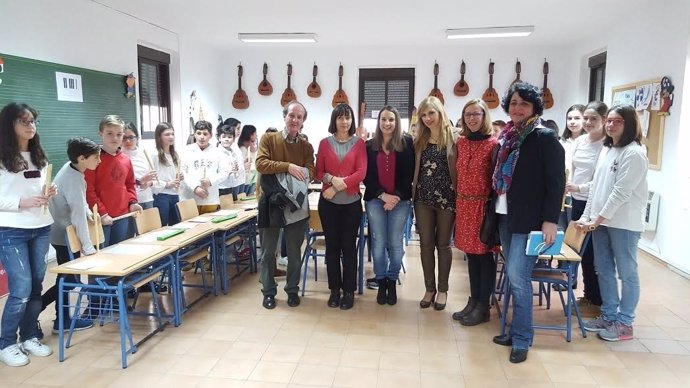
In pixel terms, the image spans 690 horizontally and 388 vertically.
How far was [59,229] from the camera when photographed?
111 inches

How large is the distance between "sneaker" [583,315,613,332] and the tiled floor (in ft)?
0.34

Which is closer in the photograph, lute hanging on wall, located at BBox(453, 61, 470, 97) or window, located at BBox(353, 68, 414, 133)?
lute hanging on wall, located at BBox(453, 61, 470, 97)

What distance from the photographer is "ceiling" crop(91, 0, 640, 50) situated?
5238mm

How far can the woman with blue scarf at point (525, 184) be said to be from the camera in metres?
2.44

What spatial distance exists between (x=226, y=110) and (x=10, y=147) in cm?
643

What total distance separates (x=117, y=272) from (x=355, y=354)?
1.41m

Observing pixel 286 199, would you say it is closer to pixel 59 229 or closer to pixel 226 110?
pixel 59 229

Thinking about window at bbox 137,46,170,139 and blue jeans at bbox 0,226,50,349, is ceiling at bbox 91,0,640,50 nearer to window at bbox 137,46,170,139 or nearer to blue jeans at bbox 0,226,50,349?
window at bbox 137,46,170,139

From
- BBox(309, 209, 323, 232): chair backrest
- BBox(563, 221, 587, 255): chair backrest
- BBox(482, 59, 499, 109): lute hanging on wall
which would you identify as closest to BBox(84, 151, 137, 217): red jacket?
BBox(309, 209, 323, 232): chair backrest

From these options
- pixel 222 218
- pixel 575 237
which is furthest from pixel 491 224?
pixel 222 218

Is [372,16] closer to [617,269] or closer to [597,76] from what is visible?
[597,76]

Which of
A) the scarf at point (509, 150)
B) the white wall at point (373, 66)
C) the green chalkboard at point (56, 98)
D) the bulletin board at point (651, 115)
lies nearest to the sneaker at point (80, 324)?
the green chalkboard at point (56, 98)

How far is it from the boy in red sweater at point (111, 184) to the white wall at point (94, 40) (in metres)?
1.78

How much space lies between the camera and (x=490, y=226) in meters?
2.79
